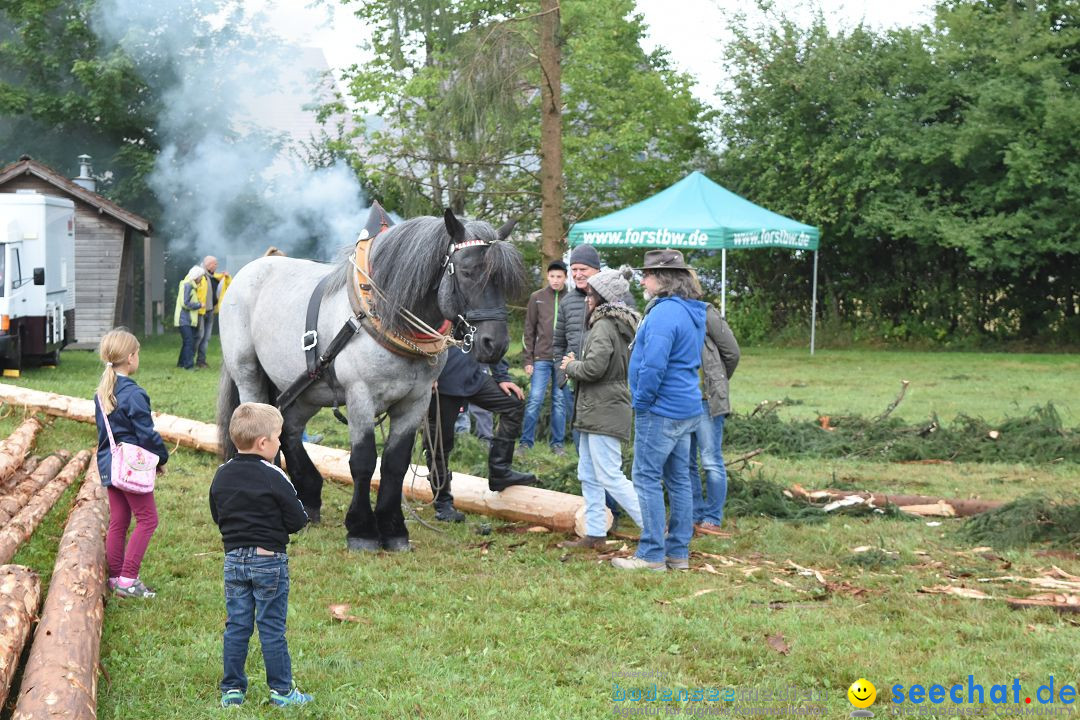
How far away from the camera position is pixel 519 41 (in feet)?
47.5

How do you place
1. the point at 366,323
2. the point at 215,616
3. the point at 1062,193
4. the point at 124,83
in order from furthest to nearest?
the point at 124,83 → the point at 1062,193 → the point at 366,323 → the point at 215,616

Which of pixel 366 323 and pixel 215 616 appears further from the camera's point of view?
pixel 366 323

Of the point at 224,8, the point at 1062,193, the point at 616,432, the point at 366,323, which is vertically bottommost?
the point at 616,432

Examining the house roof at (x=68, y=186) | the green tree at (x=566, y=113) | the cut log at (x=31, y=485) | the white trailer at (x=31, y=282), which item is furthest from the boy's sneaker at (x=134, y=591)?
the house roof at (x=68, y=186)

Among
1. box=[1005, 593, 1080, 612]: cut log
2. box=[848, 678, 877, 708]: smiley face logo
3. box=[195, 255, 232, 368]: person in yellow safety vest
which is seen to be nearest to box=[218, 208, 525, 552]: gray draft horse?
box=[848, 678, 877, 708]: smiley face logo

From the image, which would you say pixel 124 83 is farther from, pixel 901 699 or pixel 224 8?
pixel 901 699

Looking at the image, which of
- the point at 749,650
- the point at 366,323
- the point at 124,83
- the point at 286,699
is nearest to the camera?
the point at 286,699

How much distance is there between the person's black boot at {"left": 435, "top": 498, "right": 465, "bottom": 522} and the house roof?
1702 centimetres

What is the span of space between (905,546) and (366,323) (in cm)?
357

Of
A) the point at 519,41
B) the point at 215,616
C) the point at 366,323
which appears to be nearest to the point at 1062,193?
the point at 519,41

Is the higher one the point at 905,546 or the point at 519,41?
the point at 519,41

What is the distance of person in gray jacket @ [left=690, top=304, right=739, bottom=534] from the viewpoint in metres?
7.73

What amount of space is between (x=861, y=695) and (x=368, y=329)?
3.67m

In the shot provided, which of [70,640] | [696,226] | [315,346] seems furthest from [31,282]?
[70,640]
